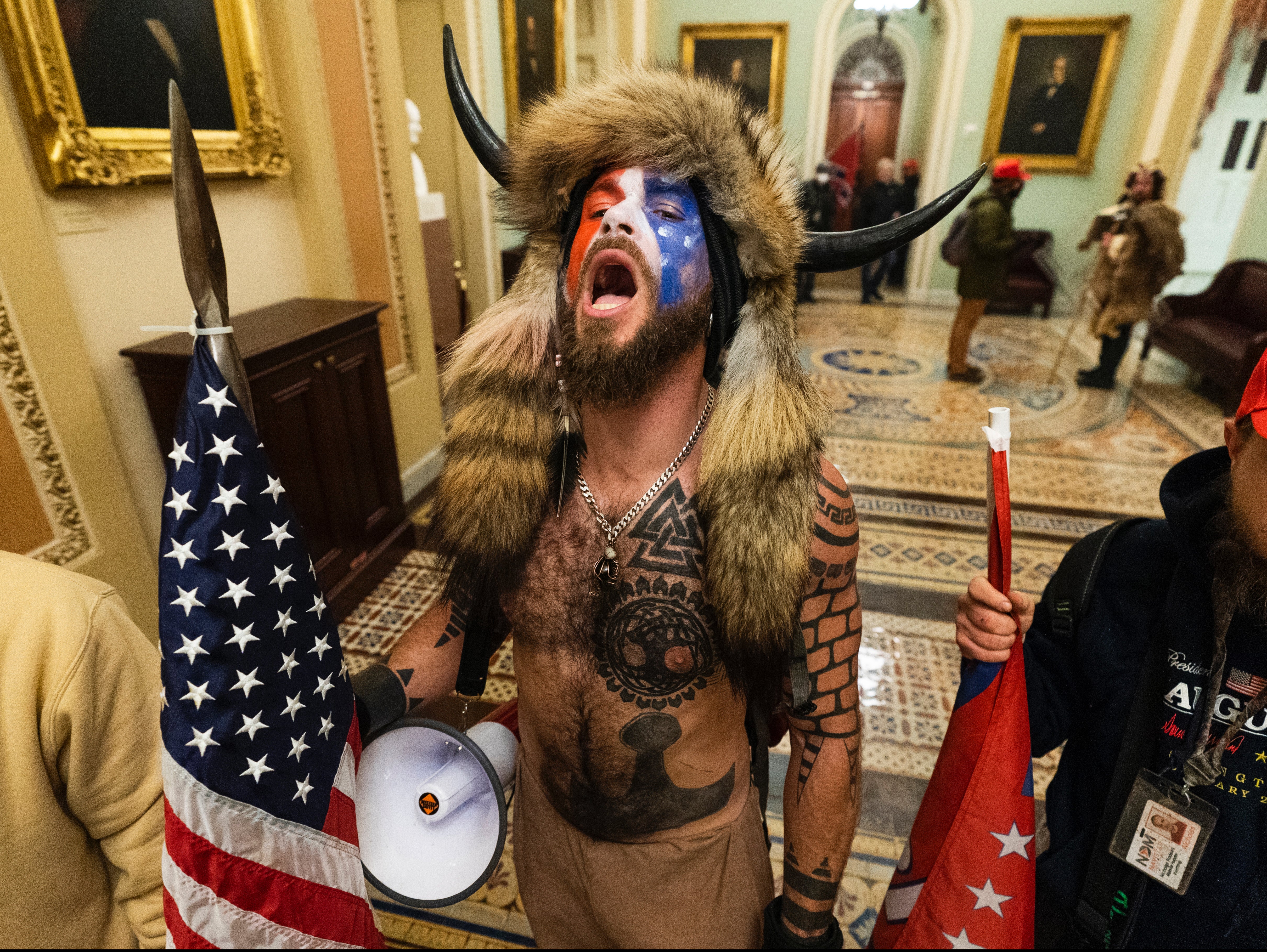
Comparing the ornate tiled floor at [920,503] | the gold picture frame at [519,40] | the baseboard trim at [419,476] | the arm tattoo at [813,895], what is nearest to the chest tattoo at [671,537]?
the ornate tiled floor at [920,503]

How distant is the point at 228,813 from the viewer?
899 millimetres

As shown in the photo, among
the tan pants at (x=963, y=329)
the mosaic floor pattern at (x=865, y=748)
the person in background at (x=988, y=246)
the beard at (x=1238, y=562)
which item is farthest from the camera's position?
the tan pants at (x=963, y=329)

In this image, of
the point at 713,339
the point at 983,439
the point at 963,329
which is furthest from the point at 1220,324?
the point at 713,339

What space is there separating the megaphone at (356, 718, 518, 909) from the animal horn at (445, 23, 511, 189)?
937mm

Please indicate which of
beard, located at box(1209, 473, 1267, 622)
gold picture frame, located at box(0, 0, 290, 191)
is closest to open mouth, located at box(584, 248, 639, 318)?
beard, located at box(1209, 473, 1267, 622)

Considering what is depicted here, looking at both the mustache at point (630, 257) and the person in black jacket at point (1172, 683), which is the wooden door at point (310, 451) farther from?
the person in black jacket at point (1172, 683)

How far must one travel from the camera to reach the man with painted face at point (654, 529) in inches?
40.3

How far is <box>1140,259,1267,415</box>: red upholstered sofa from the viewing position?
590cm

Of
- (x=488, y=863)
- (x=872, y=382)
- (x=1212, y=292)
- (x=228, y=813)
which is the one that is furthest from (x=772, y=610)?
(x=1212, y=292)

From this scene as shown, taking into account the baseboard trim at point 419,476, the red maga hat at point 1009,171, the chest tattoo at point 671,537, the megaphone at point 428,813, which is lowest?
the baseboard trim at point 419,476

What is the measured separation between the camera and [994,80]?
9.10 m

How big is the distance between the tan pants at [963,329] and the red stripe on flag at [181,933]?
7098 mm

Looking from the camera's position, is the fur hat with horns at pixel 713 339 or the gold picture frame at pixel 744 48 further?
the gold picture frame at pixel 744 48

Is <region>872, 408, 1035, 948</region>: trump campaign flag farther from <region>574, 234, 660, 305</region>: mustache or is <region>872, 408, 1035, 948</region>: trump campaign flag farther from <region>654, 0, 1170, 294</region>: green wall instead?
<region>654, 0, 1170, 294</region>: green wall
